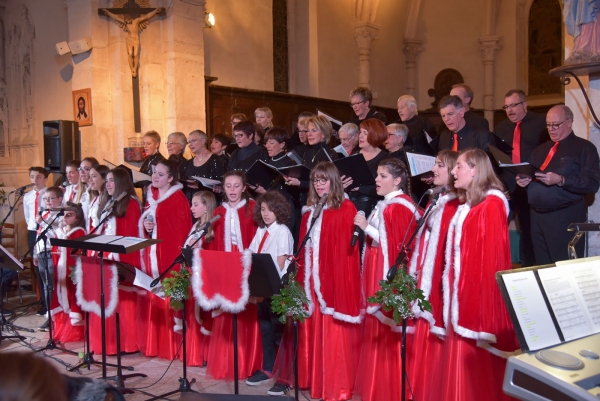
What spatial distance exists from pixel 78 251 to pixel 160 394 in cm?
192

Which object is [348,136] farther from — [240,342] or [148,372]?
[148,372]

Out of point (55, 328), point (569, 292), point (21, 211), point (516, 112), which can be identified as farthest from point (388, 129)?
point (21, 211)

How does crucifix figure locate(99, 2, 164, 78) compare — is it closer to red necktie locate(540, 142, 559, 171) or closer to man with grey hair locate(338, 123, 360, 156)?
man with grey hair locate(338, 123, 360, 156)

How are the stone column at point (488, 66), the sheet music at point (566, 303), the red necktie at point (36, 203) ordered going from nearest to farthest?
the sheet music at point (566, 303) < the red necktie at point (36, 203) < the stone column at point (488, 66)

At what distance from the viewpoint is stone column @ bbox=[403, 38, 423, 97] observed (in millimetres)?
14539

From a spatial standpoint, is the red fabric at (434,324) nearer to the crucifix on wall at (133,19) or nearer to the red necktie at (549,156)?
the red necktie at (549,156)

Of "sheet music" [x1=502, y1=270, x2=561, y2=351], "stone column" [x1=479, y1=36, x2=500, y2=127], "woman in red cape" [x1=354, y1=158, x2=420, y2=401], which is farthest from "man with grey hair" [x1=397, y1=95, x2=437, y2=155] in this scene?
"stone column" [x1=479, y1=36, x2=500, y2=127]

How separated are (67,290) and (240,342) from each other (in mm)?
2219

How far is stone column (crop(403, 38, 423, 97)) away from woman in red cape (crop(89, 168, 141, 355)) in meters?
10.3

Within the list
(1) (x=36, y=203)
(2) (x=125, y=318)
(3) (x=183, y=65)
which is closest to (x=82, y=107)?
(3) (x=183, y=65)

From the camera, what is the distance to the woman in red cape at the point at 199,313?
495 centimetres

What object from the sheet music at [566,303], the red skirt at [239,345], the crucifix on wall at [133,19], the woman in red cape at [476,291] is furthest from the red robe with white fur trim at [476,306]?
the crucifix on wall at [133,19]

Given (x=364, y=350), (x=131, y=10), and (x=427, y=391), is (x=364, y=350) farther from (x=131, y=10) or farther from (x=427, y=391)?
(x=131, y=10)

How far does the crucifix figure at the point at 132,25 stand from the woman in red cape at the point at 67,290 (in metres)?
3.16
